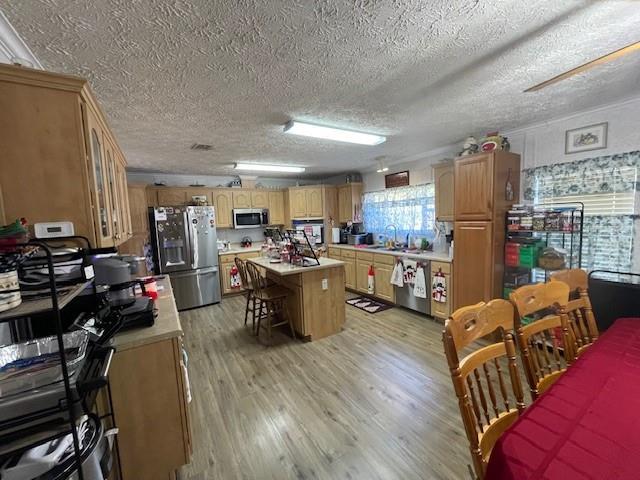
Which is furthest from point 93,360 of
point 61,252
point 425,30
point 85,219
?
point 425,30

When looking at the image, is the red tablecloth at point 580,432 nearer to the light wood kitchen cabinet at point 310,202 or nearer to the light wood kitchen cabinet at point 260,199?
the light wood kitchen cabinet at point 310,202

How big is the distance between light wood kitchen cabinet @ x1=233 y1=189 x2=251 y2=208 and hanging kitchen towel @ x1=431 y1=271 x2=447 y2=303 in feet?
12.8

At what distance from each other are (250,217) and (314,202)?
141cm

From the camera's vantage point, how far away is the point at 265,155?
3.94 meters

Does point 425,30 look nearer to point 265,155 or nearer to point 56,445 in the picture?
point 56,445

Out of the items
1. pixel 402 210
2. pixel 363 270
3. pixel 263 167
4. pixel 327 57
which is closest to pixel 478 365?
pixel 327 57

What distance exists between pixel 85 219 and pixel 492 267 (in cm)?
347

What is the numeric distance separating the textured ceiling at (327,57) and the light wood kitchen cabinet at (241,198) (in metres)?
2.77

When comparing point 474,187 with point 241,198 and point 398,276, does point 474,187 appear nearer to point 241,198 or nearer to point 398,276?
point 398,276

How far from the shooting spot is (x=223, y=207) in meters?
5.46

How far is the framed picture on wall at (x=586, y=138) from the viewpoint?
2.55 m

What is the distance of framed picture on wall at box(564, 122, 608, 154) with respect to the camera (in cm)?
255

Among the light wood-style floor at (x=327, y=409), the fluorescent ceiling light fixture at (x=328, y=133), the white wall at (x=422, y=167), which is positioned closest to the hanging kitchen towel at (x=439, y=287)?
the light wood-style floor at (x=327, y=409)

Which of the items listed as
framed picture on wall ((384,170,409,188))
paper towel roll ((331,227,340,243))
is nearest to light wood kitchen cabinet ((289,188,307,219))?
paper towel roll ((331,227,340,243))
